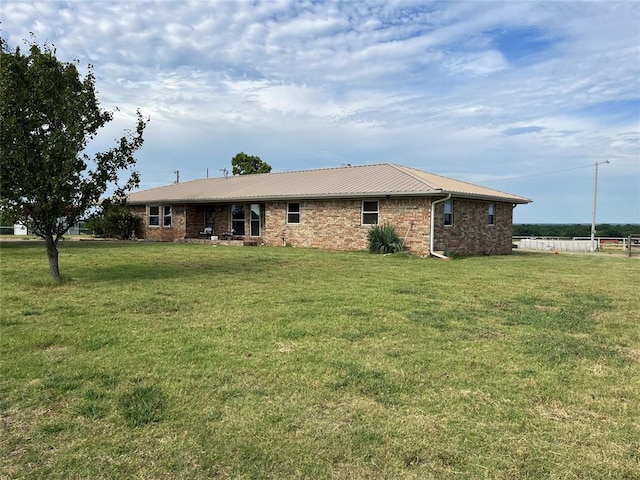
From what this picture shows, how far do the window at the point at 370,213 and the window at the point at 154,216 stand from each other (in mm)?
12485

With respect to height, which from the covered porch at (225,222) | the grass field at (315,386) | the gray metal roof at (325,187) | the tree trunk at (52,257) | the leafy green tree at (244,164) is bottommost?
the grass field at (315,386)

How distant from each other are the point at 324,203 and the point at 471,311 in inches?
512

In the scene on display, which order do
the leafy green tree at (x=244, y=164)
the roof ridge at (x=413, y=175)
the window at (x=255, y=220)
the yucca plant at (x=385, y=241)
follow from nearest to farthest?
the roof ridge at (x=413, y=175)
the yucca plant at (x=385, y=241)
the window at (x=255, y=220)
the leafy green tree at (x=244, y=164)

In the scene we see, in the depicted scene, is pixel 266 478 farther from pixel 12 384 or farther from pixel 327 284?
pixel 327 284

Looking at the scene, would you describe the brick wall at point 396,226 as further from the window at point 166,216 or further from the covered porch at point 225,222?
the window at point 166,216

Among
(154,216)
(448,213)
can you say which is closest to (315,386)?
(448,213)

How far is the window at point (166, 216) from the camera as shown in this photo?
83.1 ft

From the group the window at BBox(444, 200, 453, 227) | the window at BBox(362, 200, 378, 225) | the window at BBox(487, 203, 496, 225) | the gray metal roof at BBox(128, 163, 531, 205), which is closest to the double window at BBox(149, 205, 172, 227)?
the gray metal roof at BBox(128, 163, 531, 205)

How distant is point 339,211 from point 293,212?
2.41 metres

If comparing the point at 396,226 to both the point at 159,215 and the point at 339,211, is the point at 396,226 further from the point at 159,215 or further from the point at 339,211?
the point at 159,215

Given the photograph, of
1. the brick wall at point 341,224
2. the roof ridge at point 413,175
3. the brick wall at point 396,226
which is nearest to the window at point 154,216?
the brick wall at point 396,226

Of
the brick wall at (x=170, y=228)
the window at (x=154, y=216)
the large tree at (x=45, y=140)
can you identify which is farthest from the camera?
the window at (x=154, y=216)

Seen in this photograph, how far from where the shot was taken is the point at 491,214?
2066 centimetres

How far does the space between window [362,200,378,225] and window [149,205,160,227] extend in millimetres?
12485
